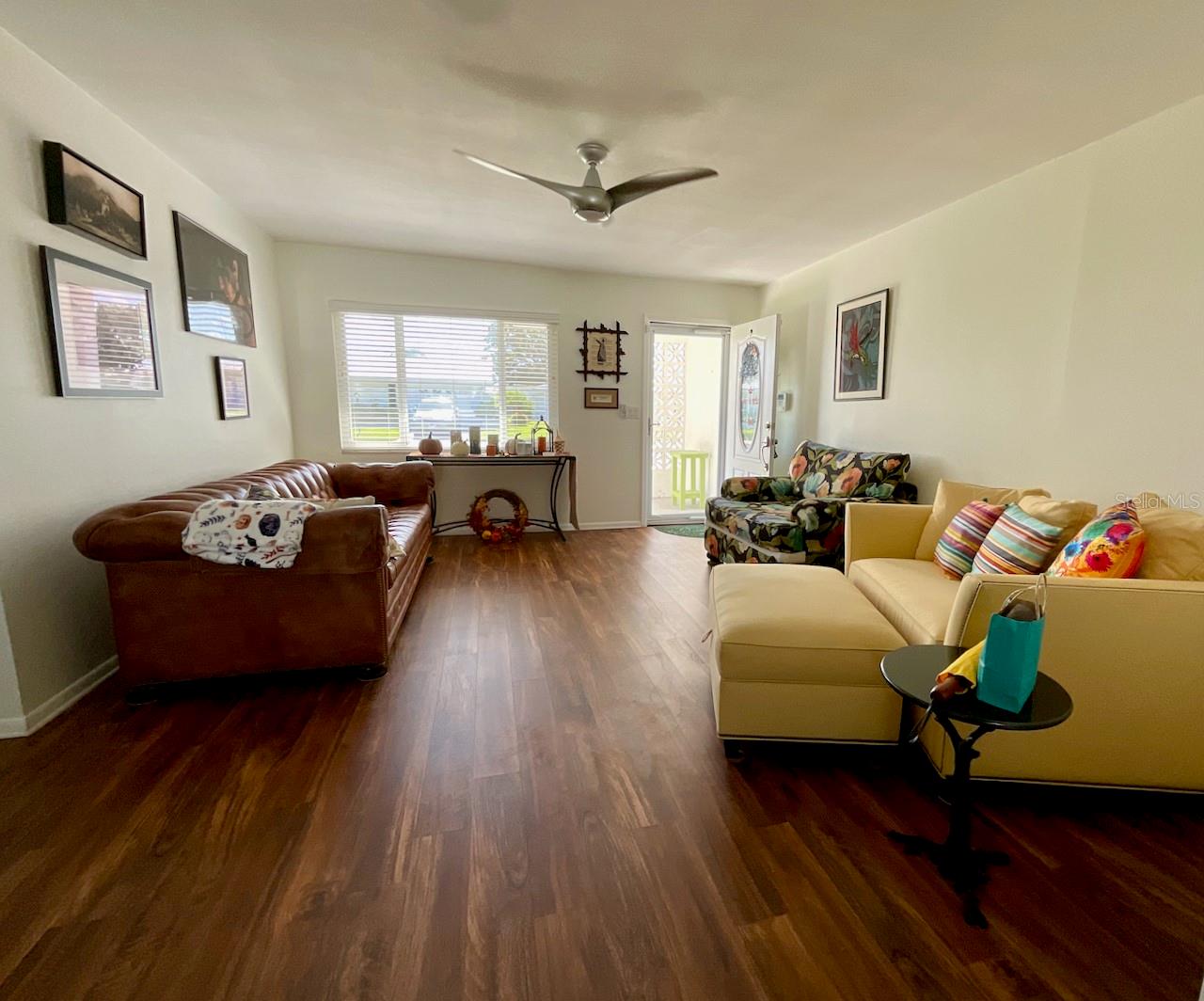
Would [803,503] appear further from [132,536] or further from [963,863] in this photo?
[132,536]

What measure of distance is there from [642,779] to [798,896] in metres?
0.53

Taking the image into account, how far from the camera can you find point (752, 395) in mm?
4664

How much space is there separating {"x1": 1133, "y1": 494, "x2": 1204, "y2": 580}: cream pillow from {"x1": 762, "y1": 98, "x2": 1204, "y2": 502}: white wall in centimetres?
73

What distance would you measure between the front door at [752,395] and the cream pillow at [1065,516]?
2554 millimetres

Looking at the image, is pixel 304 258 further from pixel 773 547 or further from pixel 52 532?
pixel 773 547

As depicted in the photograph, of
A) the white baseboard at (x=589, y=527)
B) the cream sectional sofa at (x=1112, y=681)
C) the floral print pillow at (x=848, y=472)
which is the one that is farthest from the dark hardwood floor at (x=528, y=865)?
the white baseboard at (x=589, y=527)

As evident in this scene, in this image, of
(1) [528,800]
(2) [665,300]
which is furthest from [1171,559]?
(2) [665,300]

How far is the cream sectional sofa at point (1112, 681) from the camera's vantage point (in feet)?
4.58

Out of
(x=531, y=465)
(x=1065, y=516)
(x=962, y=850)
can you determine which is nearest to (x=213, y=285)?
(x=531, y=465)

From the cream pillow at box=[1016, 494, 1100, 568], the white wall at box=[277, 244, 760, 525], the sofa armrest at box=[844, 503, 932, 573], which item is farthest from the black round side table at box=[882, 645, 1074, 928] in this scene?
the white wall at box=[277, 244, 760, 525]

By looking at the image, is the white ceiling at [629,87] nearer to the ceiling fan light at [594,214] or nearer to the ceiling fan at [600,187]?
the ceiling fan at [600,187]

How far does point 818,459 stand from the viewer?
3.91m

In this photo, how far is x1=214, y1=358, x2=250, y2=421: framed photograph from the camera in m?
3.11

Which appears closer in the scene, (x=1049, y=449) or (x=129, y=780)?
(x=129, y=780)
